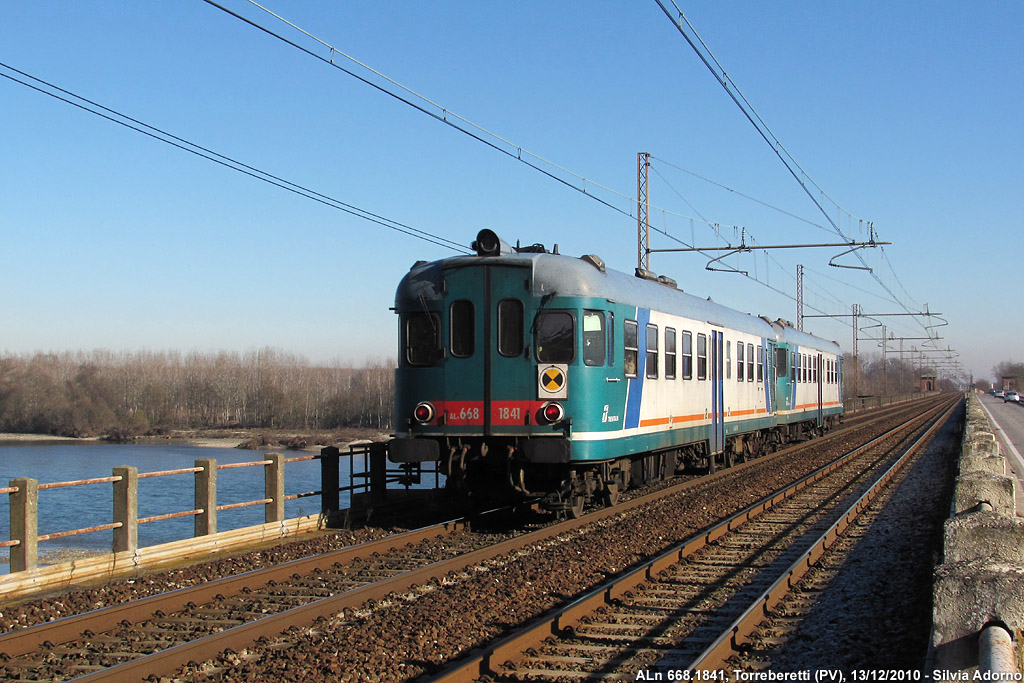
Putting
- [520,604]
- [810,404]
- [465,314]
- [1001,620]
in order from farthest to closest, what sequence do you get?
[810,404] → [465,314] → [520,604] → [1001,620]

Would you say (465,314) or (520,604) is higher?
(465,314)

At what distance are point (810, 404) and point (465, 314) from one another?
64.4 ft

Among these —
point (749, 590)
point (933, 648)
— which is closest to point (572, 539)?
point (749, 590)

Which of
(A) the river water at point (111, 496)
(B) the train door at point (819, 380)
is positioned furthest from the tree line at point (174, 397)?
(B) the train door at point (819, 380)

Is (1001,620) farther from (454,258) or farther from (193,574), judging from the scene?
(454,258)

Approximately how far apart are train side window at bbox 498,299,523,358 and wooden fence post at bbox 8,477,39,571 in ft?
17.6

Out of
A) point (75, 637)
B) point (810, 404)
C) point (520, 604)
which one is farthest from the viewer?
point (810, 404)

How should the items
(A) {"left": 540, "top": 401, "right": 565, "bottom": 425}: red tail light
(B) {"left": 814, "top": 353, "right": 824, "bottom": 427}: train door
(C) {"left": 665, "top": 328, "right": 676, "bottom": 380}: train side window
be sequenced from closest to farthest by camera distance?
(A) {"left": 540, "top": 401, "right": 565, "bottom": 425}: red tail light < (C) {"left": 665, "top": 328, "right": 676, "bottom": 380}: train side window < (B) {"left": 814, "top": 353, "right": 824, "bottom": 427}: train door

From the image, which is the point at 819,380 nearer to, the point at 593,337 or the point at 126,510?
the point at 593,337

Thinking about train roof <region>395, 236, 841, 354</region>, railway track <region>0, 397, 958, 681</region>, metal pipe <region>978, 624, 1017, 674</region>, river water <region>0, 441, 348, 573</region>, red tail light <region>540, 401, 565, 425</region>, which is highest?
train roof <region>395, 236, 841, 354</region>

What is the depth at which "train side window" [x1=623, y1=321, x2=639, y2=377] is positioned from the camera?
13.0 m

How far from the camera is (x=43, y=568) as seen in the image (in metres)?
8.72

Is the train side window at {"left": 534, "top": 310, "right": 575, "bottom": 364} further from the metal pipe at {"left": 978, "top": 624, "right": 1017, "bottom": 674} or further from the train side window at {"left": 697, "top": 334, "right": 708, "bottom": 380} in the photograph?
the metal pipe at {"left": 978, "top": 624, "right": 1017, "bottom": 674}

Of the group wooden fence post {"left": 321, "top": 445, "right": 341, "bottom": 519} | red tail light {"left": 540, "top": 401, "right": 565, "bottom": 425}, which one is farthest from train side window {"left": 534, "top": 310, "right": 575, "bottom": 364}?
wooden fence post {"left": 321, "top": 445, "right": 341, "bottom": 519}
